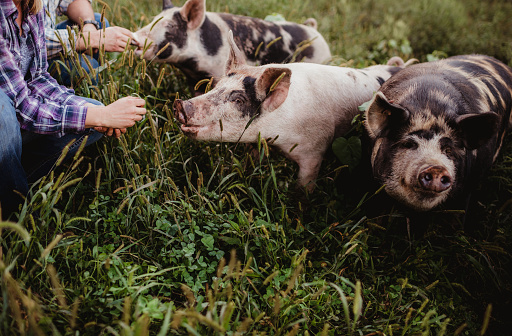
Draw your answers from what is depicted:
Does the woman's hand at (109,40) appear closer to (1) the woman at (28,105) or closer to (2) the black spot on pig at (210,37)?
(1) the woman at (28,105)

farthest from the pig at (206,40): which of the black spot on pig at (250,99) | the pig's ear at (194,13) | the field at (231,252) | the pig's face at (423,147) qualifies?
the pig's face at (423,147)

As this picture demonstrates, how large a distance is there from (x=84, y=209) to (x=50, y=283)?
1.99 ft

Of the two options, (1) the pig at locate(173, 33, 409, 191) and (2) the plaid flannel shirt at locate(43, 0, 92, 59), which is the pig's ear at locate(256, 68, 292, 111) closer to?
(1) the pig at locate(173, 33, 409, 191)

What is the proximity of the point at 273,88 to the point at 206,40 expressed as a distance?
161cm

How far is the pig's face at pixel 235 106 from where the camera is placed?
2.44 meters

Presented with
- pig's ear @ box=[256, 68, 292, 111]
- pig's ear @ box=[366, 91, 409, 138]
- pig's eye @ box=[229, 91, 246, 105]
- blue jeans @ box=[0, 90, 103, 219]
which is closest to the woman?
blue jeans @ box=[0, 90, 103, 219]

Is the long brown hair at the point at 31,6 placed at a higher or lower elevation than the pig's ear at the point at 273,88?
higher

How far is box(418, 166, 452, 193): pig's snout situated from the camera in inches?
80.9

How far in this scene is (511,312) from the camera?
7.38 feet

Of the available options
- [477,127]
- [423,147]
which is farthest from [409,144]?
[477,127]

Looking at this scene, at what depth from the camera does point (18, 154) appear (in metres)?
1.98

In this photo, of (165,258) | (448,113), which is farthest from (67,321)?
(448,113)

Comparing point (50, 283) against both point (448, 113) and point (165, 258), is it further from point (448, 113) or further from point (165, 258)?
point (448, 113)

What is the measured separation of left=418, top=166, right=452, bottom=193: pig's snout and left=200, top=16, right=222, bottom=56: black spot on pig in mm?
2431
